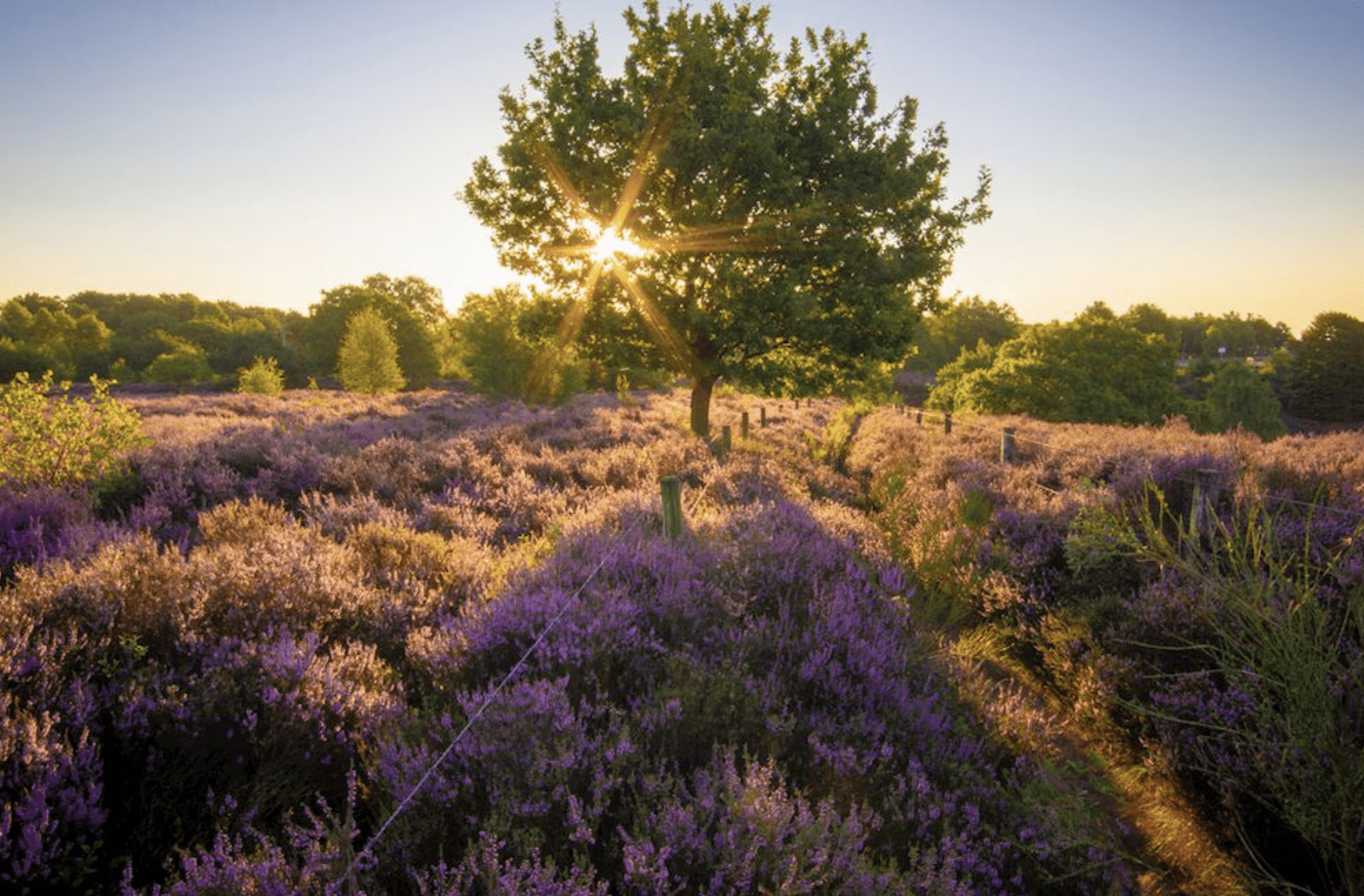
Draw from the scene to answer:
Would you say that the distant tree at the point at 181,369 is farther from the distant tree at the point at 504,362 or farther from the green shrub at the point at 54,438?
the green shrub at the point at 54,438

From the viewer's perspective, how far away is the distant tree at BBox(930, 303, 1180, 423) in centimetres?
3250

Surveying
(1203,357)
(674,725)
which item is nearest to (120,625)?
(674,725)

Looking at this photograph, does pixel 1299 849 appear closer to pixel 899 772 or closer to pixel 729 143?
pixel 899 772

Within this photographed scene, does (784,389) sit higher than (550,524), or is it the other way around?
(784,389)

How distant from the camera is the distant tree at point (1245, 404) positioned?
39812mm

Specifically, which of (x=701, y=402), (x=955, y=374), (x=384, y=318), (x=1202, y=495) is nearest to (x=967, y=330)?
(x=955, y=374)

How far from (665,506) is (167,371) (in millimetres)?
56326

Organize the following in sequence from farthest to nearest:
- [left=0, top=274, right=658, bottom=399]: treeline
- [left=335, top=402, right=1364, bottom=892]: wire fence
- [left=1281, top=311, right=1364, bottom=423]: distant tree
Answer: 1. [left=1281, top=311, right=1364, bottom=423]: distant tree
2. [left=0, top=274, right=658, bottom=399]: treeline
3. [left=335, top=402, right=1364, bottom=892]: wire fence

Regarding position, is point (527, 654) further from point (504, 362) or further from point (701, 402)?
point (504, 362)

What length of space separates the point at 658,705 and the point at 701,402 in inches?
508

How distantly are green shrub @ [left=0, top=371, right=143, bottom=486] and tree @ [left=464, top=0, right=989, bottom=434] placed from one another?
8.80 meters

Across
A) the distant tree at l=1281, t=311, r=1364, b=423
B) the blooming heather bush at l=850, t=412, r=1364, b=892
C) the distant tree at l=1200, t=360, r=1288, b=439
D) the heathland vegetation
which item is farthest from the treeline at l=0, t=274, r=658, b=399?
the distant tree at l=1281, t=311, r=1364, b=423

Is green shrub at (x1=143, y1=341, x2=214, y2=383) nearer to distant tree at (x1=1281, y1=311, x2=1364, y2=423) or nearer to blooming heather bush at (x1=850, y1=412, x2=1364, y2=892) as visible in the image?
blooming heather bush at (x1=850, y1=412, x2=1364, y2=892)

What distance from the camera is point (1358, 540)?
4676 mm
